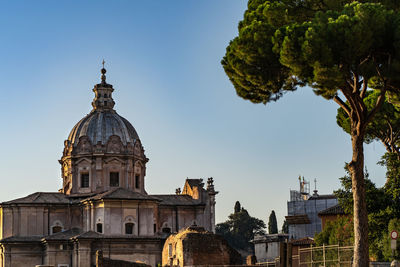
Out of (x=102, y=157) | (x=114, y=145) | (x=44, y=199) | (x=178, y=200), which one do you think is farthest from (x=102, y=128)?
(x=178, y=200)

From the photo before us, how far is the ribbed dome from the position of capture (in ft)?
207

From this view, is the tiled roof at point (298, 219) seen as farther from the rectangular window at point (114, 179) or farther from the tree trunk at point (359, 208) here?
the tree trunk at point (359, 208)

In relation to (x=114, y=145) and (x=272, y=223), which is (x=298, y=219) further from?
(x=272, y=223)

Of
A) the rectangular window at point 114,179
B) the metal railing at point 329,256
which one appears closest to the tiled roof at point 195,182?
the rectangular window at point 114,179

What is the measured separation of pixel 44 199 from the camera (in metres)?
60.4

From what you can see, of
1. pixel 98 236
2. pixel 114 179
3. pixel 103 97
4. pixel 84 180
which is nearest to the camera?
pixel 98 236

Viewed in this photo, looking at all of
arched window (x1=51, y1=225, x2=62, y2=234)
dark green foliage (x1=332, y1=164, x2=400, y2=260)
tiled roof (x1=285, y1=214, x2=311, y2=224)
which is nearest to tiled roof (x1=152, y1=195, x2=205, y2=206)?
arched window (x1=51, y1=225, x2=62, y2=234)

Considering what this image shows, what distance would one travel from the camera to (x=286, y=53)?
2355 centimetres

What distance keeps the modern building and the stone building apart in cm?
856

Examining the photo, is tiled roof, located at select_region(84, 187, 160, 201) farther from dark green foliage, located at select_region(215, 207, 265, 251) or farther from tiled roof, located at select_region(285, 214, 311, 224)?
dark green foliage, located at select_region(215, 207, 265, 251)

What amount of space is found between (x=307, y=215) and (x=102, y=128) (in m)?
20.2

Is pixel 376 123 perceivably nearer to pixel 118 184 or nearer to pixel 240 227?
pixel 118 184

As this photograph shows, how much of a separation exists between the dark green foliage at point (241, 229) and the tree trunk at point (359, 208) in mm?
71653

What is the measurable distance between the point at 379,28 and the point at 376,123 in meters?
13.7
